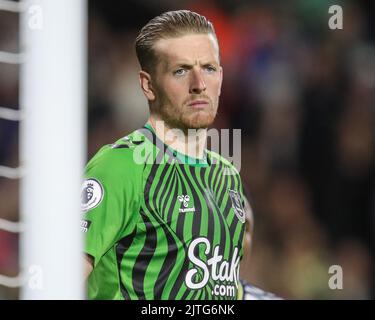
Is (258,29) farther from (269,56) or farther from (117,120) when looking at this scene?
(117,120)

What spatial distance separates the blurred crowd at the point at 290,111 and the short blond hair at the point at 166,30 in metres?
1.42

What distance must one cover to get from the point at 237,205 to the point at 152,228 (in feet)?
1.08

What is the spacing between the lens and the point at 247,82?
4.30 meters

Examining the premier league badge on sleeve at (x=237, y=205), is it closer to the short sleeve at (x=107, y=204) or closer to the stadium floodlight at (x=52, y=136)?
the short sleeve at (x=107, y=204)

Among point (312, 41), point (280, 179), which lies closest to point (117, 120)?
point (280, 179)

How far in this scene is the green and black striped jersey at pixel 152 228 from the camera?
218cm

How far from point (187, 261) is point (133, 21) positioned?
2.16 metres

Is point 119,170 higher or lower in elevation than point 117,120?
lower

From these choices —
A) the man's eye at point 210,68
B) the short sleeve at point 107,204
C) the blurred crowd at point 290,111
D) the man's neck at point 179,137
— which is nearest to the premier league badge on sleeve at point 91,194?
the short sleeve at point 107,204

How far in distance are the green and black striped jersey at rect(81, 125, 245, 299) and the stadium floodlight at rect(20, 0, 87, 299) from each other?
1.63 ft

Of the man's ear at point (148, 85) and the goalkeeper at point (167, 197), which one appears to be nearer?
the goalkeeper at point (167, 197)

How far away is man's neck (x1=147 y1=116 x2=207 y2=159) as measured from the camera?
7.72 ft
